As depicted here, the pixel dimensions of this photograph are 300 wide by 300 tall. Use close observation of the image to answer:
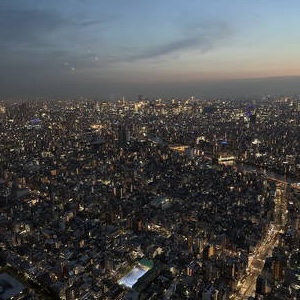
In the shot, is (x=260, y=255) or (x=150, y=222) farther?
(x=150, y=222)

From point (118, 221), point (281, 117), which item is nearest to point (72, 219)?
point (118, 221)

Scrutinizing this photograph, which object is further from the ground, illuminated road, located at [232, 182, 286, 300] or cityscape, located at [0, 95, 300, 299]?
cityscape, located at [0, 95, 300, 299]

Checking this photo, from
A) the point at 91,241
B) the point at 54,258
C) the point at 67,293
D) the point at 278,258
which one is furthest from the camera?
the point at 91,241

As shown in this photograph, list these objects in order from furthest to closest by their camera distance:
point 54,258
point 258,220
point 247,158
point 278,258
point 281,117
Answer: point 281,117
point 247,158
point 258,220
point 54,258
point 278,258

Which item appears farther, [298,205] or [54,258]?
[298,205]

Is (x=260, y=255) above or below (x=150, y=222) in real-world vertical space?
below

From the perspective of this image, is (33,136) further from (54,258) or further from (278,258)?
(278,258)

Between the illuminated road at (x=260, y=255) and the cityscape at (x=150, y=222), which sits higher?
the cityscape at (x=150, y=222)
